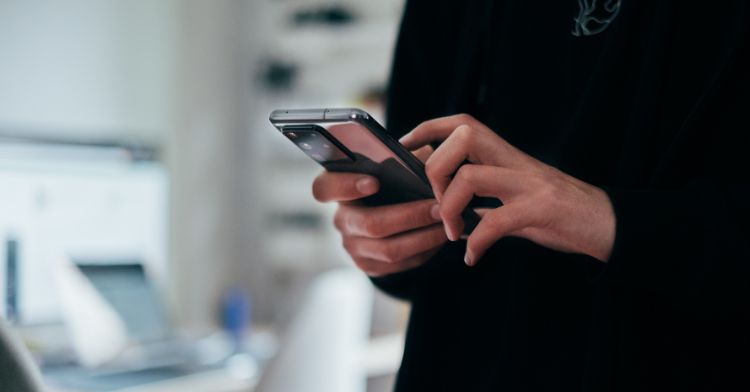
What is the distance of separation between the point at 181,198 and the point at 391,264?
2.46m

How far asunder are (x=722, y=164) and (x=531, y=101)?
18cm

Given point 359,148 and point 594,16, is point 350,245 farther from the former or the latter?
point 594,16

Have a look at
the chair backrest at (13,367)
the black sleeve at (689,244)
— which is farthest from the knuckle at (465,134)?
the chair backrest at (13,367)

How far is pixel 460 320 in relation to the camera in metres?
0.71

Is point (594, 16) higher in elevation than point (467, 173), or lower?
higher

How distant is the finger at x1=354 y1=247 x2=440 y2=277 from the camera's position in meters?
0.71

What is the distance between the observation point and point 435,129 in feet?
1.95

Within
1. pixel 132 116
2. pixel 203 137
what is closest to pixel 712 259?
pixel 132 116

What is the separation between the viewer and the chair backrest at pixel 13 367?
19.1 inches

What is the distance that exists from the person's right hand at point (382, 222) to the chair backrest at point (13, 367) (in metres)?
0.26

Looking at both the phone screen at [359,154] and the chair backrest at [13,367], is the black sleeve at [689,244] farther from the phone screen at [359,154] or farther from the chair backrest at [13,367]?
the chair backrest at [13,367]

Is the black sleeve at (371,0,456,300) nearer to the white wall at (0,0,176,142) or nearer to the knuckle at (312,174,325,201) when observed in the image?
the knuckle at (312,174,325,201)

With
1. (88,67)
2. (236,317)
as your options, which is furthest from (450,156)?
(88,67)

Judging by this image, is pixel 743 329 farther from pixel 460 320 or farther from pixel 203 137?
pixel 203 137
